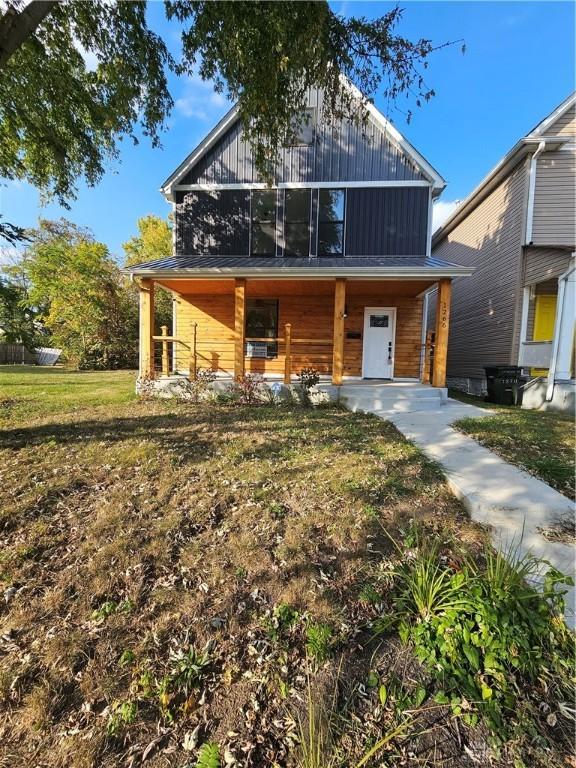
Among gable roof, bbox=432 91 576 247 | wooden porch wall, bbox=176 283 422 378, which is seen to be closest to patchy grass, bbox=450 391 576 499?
wooden porch wall, bbox=176 283 422 378

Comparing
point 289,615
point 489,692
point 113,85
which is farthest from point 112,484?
point 113,85

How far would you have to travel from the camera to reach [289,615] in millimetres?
2295

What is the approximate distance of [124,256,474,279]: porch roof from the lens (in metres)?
8.05

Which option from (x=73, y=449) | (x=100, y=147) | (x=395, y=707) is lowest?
(x=395, y=707)

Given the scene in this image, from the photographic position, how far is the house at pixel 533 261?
834cm

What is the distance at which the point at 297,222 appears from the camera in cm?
1040

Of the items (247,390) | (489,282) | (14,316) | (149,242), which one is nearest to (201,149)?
(247,390)

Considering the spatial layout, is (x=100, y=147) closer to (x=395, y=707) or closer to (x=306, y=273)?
(x=306, y=273)

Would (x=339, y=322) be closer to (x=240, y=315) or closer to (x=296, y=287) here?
(x=296, y=287)

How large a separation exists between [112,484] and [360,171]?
398 inches

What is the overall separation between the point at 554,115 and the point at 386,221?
5.24m

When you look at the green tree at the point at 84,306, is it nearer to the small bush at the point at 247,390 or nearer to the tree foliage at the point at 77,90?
the tree foliage at the point at 77,90

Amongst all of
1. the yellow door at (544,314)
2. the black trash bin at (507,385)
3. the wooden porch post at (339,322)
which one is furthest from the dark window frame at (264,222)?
the yellow door at (544,314)

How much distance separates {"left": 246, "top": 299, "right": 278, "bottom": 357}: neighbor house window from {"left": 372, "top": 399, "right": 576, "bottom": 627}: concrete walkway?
6.41 meters
